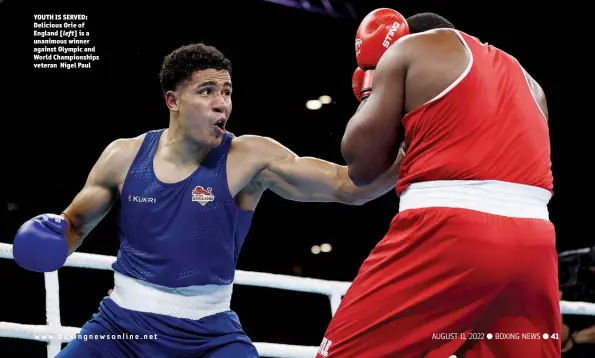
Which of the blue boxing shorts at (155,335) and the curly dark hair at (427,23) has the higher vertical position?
the curly dark hair at (427,23)

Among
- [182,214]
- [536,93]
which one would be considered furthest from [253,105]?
[536,93]

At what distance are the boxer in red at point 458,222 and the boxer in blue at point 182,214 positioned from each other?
68 cm

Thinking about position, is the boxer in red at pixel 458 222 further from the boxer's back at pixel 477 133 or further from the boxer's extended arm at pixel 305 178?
the boxer's extended arm at pixel 305 178

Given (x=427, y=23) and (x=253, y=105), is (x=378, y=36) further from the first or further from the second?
(x=253, y=105)

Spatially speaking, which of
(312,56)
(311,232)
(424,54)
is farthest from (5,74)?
(424,54)

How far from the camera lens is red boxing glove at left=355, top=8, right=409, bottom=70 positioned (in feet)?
7.32

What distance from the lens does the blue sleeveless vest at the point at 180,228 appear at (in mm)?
2566

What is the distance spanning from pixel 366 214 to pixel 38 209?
478cm

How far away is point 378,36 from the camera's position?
2234mm

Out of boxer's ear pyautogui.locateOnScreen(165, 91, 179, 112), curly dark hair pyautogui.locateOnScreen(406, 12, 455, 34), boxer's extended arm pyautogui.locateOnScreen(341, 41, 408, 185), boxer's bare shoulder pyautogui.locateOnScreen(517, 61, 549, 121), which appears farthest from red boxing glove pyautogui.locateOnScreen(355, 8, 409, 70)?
boxer's ear pyautogui.locateOnScreen(165, 91, 179, 112)

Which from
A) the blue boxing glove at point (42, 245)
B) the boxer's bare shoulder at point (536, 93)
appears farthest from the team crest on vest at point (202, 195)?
the boxer's bare shoulder at point (536, 93)

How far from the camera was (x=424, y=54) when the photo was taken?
1.85 metres

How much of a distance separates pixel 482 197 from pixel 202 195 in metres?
1.20

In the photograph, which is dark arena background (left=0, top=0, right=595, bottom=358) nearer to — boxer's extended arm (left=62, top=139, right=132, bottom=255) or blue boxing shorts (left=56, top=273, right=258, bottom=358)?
boxer's extended arm (left=62, top=139, right=132, bottom=255)
